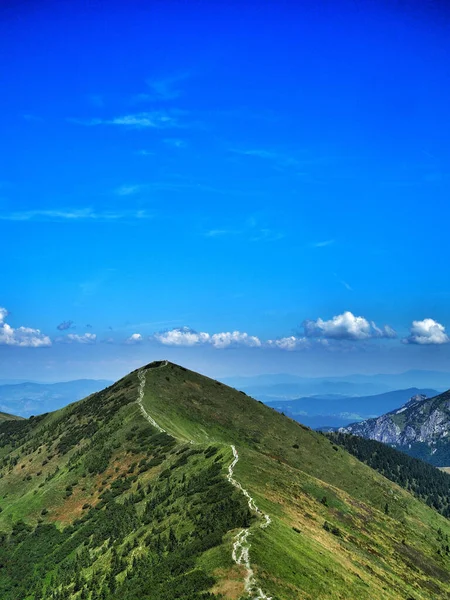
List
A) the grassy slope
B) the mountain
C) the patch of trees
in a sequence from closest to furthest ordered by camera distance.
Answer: the mountain, the grassy slope, the patch of trees

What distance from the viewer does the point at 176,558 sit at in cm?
5119

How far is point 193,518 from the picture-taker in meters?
62.0

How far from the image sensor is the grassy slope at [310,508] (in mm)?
50062

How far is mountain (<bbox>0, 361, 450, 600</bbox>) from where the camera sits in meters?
48.3

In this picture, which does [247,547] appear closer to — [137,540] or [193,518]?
[193,518]

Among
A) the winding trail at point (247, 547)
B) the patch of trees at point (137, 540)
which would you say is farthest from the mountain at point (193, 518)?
the patch of trees at point (137, 540)

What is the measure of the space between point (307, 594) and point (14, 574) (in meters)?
58.2

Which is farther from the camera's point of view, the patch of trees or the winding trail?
the patch of trees

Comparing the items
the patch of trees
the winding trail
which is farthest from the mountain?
the patch of trees

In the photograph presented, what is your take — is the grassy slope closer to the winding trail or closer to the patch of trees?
the winding trail

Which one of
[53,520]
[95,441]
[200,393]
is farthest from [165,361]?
[53,520]

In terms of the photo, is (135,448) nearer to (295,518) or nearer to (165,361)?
(295,518)

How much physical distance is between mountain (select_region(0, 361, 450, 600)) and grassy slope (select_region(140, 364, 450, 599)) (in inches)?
14.1

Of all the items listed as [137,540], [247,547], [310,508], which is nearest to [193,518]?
[137,540]
